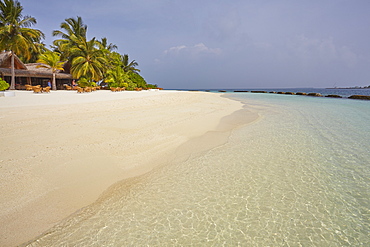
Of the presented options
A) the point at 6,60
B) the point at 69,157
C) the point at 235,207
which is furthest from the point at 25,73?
the point at 235,207

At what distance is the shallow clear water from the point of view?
7.66 ft

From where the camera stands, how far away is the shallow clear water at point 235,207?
2336 millimetres

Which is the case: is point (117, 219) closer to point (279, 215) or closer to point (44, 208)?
point (44, 208)

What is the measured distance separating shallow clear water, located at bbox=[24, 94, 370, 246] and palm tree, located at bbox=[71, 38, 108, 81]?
3000 centimetres

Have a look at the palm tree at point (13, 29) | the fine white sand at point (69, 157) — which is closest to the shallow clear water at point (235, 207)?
the fine white sand at point (69, 157)

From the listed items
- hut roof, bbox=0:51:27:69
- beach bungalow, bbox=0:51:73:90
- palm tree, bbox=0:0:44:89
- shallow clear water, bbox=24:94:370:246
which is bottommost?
shallow clear water, bbox=24:94:370:246

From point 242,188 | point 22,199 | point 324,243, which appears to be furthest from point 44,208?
point 324,243

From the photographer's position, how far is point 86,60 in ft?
97.3

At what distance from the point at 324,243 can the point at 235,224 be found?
1.02 metres

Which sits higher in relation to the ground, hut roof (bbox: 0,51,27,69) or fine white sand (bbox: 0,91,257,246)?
hut roof (bbox: 0,51,27,69)

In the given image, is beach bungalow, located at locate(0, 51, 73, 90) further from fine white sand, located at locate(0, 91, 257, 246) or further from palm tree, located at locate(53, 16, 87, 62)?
fine white sand, located at locate(0, 91, 257, 246)

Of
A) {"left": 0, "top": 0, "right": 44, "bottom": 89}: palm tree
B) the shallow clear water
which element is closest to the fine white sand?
the shallow clear water

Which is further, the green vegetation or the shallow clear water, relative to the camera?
the green vegetation

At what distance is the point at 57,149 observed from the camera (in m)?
4.56
